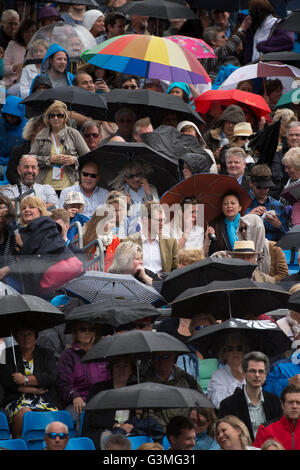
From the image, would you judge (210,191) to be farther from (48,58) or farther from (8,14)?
(8,14)

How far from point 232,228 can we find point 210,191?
0.53 metres

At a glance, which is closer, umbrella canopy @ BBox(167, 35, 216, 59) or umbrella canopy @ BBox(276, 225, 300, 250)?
umbrella canopy @ BBox(276, 225, 300, 250)

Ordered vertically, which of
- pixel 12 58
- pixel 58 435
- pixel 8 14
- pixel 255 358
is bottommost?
pixel 58 435

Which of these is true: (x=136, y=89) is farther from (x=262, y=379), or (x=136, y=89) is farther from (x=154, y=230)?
(x=262, y=379)

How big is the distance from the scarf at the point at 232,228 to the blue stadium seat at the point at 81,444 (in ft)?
12.9

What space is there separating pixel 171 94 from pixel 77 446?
27.3ft

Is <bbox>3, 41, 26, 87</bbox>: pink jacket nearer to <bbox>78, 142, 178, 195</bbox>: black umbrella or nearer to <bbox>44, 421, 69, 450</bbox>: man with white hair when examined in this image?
<bbox>78, 142, 178, 195</bbox>: black umbrella

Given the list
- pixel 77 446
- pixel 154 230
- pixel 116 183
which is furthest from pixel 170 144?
pixel 77 446

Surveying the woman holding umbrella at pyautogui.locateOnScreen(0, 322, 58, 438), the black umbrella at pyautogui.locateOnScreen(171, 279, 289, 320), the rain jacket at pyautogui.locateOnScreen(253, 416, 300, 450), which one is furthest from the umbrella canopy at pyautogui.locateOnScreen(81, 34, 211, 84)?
the rain jacket at pyautogui.locateOnScreen(253, 416, 300, 450)

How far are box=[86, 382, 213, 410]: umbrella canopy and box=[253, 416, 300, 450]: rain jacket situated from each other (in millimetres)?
471

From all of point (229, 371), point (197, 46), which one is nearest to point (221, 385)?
point (229, 371)

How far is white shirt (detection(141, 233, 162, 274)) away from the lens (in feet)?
46.9

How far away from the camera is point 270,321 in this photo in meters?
12.7

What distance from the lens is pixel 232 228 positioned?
1463 centimetres
